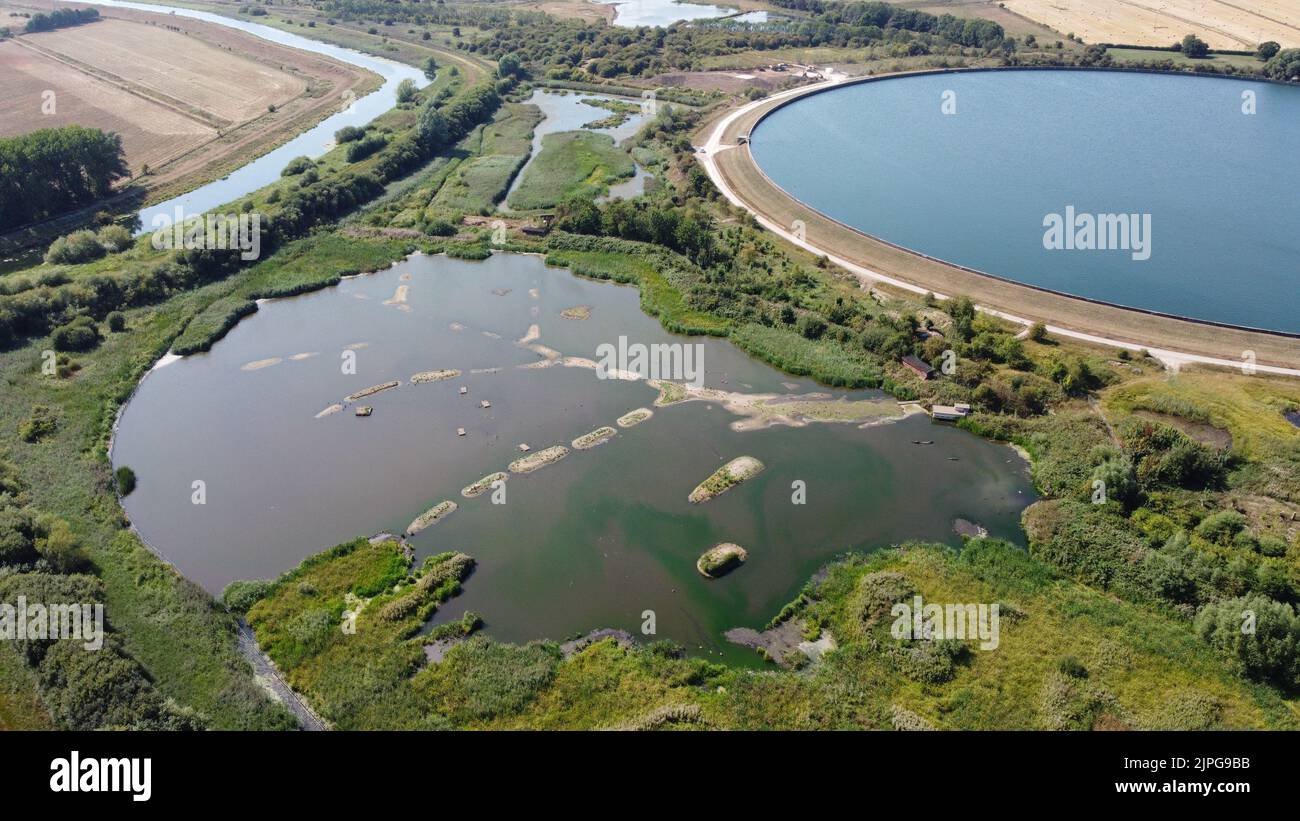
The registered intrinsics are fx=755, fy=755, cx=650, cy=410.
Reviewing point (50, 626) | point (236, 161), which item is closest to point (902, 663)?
point (50, 626)

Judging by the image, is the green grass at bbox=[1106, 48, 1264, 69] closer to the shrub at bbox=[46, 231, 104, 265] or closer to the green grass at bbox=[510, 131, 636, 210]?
the green grass at bbox=[510, 131, 636, 210]

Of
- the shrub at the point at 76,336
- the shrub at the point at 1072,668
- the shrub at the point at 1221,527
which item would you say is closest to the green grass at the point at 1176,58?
the shrub at the point at 1221,527

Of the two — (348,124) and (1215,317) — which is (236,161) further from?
(1215,317)

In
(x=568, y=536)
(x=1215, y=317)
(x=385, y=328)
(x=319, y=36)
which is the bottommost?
(x=568, y=536)

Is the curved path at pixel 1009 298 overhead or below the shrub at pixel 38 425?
overhead

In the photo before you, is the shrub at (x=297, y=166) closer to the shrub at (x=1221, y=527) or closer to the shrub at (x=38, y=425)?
the shrub at (x=38, y=425)

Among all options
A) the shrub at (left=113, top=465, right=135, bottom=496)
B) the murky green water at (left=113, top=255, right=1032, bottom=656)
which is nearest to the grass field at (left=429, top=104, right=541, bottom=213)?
the murky green water at (left=113, top=255, right=1032, bottom=656)
